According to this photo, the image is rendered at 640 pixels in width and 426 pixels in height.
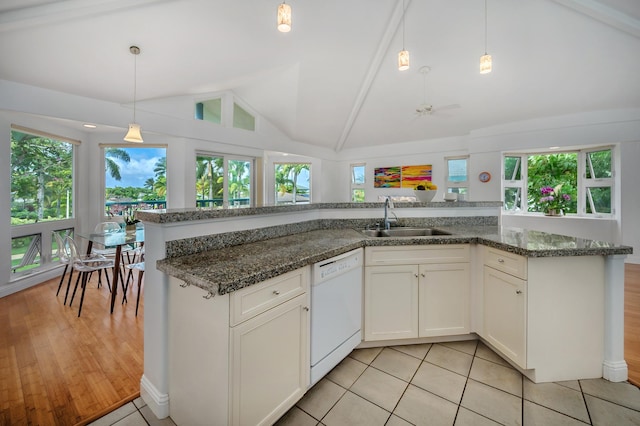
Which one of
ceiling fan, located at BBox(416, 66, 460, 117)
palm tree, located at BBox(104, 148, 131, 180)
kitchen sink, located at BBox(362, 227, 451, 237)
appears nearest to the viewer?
kitchen sink, located at BBox(362, 227, 451, 237)

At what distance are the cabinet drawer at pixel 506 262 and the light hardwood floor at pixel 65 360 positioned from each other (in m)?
2.40

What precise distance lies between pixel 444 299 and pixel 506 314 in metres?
0.39

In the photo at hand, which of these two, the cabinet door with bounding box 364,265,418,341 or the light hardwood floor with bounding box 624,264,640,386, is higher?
the cabinet door with bounding box 364,265,418,341

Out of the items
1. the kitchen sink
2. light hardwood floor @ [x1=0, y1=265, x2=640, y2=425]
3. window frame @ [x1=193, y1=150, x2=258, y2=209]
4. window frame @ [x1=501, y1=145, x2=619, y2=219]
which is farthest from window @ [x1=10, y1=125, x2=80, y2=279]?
window frame @ [x1=501, y1=145, x2=619, y2=219]

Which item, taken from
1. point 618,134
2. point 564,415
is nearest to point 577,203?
point 618,134

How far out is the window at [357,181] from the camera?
7.00m

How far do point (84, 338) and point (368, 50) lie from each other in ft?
14.7

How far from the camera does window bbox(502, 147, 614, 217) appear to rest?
186 inches

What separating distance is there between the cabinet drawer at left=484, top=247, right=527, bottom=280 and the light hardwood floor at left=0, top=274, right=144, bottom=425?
2.40 m

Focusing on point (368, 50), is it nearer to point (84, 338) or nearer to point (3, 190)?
point (84, 338)

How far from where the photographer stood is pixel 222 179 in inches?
202

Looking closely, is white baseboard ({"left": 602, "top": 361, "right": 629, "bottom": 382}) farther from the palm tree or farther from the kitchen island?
the palm tree

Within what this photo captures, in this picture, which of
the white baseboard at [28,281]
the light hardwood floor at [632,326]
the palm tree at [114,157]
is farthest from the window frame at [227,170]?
the light hardwood floor at [632,326]

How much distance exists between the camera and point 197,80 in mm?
3775
